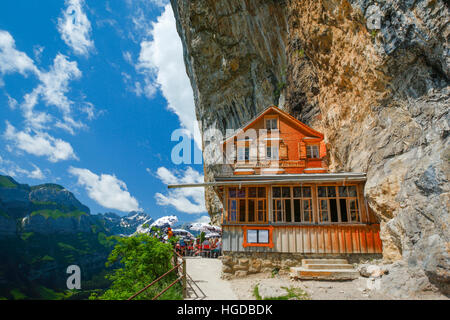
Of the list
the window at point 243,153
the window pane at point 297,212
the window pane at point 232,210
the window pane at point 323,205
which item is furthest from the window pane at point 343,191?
the window at point 243,153

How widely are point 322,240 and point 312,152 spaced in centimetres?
1095

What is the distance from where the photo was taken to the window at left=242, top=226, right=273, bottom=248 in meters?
12.6

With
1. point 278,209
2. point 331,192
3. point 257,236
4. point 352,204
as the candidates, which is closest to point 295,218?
point 278,209

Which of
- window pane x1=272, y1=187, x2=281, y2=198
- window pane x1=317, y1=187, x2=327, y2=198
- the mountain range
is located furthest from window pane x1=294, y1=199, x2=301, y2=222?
the mountain range

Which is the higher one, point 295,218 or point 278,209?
point 278,209

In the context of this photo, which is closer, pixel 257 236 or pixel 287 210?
pixel 257 236

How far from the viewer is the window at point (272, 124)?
22688mm

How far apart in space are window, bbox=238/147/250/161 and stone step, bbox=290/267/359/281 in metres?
12.2

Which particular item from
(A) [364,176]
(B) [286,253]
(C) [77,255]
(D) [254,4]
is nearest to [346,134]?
(A) [364,176]

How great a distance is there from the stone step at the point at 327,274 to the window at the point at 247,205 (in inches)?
120

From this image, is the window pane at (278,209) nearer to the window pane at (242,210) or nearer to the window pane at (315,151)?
the window pane at (242,210)

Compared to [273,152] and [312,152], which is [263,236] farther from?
[312,152]

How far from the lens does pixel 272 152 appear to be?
71.9 feet
